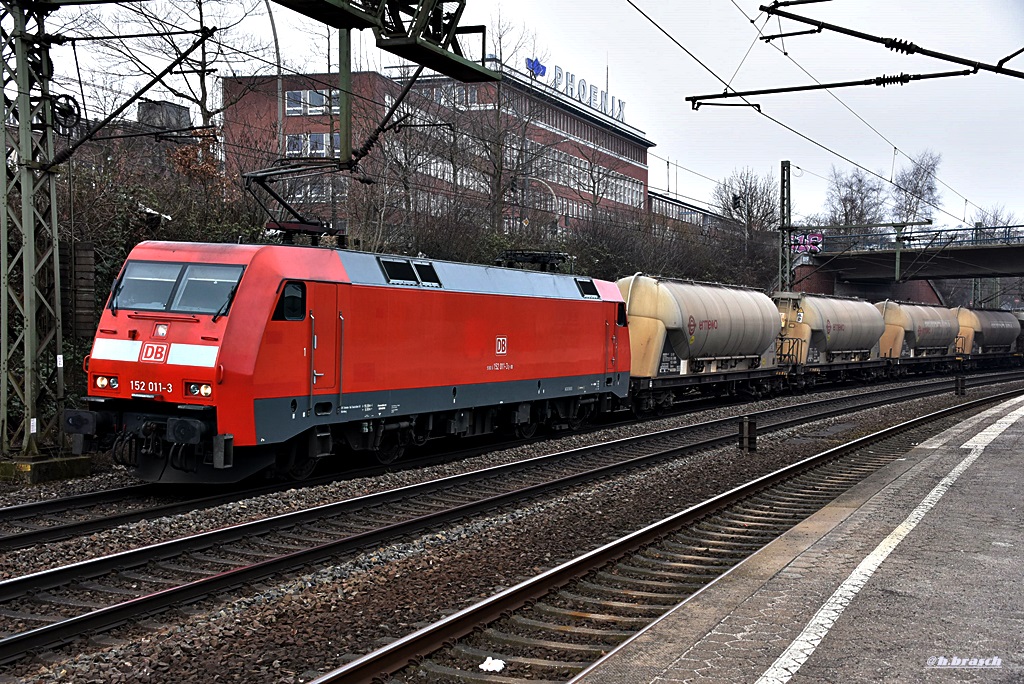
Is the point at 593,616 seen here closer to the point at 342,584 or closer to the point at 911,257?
the point at 342,584

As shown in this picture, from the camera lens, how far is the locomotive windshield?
490 inches

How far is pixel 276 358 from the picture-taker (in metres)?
12.6

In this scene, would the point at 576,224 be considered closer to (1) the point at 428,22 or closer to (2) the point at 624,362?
(2) the point at 624,362

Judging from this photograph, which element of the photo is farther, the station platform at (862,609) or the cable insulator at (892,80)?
the cable insulator at (892,80)

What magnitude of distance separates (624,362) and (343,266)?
1066 centimetres

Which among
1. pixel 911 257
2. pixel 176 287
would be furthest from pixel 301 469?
pixel 911 257

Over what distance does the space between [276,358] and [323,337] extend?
1.05 meters

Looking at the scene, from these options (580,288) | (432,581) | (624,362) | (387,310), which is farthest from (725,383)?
(432,581)

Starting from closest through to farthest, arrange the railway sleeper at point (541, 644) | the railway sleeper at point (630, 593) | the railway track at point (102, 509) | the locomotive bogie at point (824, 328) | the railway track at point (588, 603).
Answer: the railway track at point (588, 603) → the railway sleeper at point (541, 644) → the railway sleeper at point (630, 593) → the railway track at point (102, 509) → the locomotive bogie at point (824, 328)

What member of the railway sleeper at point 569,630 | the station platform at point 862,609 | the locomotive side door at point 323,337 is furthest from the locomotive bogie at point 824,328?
the railway sleeper at point 569,630

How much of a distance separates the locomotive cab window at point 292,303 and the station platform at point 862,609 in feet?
22.4

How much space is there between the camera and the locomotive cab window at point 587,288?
21.5 metres

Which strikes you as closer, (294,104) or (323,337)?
(323,337)

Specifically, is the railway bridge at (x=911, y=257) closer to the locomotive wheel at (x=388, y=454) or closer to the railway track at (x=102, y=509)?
the locomotive wheel at (x=388, y=454)
